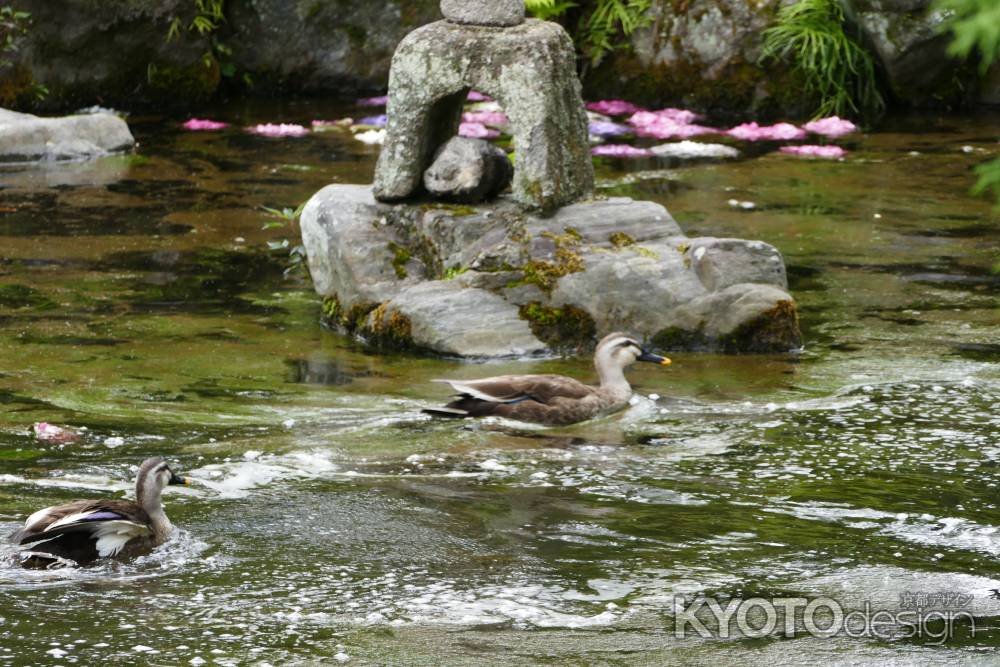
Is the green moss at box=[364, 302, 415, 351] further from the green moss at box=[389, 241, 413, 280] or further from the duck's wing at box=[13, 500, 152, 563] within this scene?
the duck's wing at box=[13, 500, 152, 563]

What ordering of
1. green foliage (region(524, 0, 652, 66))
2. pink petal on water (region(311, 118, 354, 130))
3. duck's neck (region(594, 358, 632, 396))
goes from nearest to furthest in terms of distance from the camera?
duck's neck (region(594, 358, 632, 396))
pink petal on water (region(311, 118, 354, 130))
green foliage (region(524, 0, 652, 66))

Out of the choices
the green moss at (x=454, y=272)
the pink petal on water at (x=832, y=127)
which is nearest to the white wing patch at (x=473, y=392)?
the green moss at (x=454, y=272)

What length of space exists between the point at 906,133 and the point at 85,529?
15.0m

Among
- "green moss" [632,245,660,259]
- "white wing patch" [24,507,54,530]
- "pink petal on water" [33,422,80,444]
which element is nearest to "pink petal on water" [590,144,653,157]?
"green moss" [632,245,660,259]

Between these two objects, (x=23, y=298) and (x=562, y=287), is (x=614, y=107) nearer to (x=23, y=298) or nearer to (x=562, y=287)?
(x=562, y=287)

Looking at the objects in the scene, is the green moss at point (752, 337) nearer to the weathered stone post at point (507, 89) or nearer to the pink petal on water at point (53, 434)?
the weathered stone post at point (507, 89)

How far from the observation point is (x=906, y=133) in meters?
18.9

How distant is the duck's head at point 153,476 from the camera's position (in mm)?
6324

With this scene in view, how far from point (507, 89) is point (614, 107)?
1071 centimetres

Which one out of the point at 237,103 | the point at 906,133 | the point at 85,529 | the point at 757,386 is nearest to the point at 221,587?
the point at 85,529

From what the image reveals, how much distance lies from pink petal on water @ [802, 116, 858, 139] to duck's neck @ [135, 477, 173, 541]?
1435cm

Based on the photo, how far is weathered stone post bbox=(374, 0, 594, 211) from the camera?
10.2m

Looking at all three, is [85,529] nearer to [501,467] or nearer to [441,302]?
[501,467]

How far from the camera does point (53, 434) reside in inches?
309
